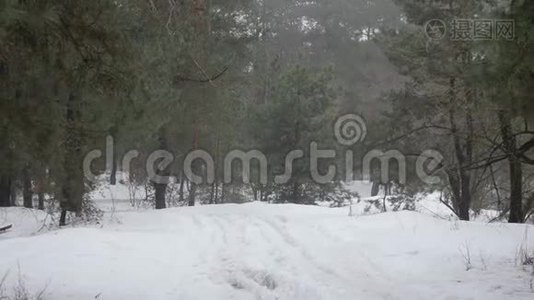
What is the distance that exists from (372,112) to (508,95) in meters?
28.1

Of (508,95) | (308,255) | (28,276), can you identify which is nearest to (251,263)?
(308,255)

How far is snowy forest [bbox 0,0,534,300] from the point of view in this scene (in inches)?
279

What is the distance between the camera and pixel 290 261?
9609 millimetres

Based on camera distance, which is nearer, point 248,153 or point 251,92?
point 248,153

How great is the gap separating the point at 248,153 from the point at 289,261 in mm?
20354

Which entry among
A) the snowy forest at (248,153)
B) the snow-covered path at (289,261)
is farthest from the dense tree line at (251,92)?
the snow-covered path at (289,261)

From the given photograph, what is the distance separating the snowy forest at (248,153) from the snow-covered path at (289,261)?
0.05 metres

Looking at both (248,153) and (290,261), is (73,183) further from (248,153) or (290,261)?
(248,153)

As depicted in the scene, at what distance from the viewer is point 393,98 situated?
75.2 ft

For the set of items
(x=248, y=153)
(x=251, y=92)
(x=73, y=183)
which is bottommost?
(x=73, y=183)

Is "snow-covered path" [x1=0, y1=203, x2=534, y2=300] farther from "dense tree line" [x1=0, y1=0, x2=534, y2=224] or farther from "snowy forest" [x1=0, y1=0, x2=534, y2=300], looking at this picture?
"dense tree line" [x1=0, y1=0, x2=534, y2=224]

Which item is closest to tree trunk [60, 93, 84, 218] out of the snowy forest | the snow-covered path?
the snowy forest

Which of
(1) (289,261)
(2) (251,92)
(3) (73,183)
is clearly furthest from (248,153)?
(1) (289,261)

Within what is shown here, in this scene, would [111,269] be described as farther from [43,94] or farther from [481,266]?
[481,266]
